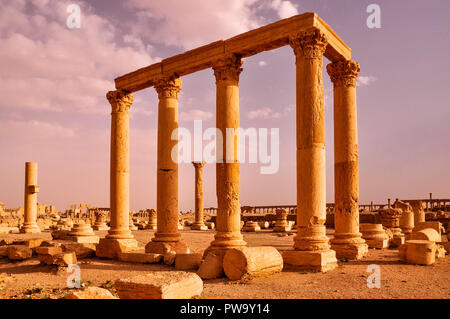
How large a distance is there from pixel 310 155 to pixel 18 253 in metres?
11.1

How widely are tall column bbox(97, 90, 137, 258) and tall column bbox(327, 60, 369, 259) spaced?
8462 mm

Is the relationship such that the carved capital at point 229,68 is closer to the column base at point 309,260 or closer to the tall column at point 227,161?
the tall column at point 227,161

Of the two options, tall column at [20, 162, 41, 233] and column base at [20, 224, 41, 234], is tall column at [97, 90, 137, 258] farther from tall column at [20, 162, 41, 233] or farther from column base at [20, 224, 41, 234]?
tall column at [20, 162, 41, 233]

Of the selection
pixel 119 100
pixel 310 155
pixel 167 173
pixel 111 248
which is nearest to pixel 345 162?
pixel 310 155

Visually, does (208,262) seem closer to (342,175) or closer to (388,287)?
(388,287)

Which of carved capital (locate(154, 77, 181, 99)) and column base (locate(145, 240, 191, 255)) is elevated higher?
carved capital (locate(154, 77, 181, 99))

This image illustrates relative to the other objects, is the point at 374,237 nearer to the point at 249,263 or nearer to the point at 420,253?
the point at 420,253

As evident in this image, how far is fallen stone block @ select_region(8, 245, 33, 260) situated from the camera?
1462 cm

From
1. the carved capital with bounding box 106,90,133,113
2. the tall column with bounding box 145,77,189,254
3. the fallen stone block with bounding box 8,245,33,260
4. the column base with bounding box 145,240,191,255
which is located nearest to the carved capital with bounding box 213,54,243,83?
the tall column with bounding box 145,77,189,254

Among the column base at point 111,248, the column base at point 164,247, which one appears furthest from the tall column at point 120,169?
the column base at point 164,247

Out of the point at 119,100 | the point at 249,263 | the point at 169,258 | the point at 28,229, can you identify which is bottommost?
the point at 28,229

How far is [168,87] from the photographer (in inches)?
627

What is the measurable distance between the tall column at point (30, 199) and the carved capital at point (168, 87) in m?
19.7
